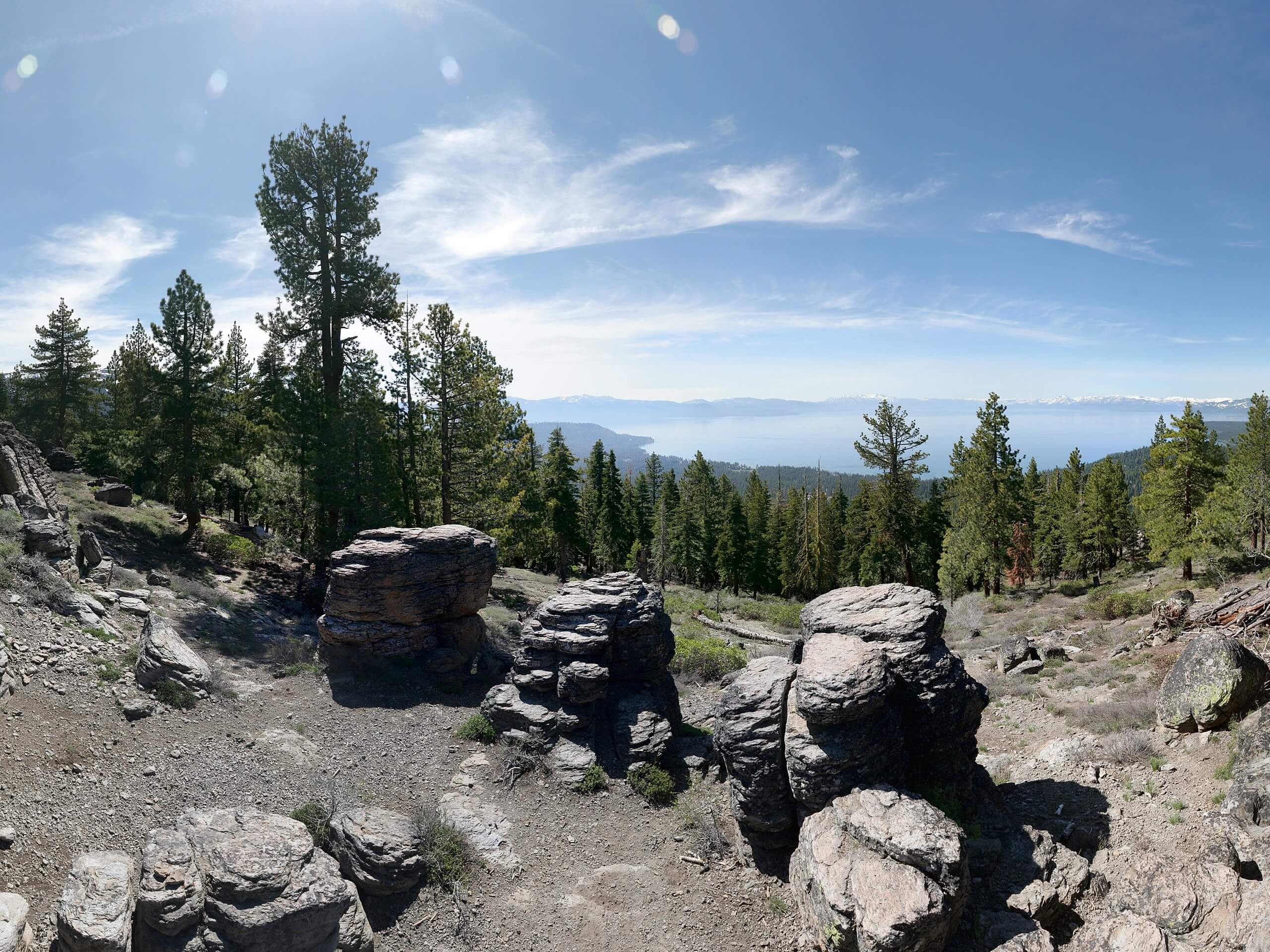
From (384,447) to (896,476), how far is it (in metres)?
27.3

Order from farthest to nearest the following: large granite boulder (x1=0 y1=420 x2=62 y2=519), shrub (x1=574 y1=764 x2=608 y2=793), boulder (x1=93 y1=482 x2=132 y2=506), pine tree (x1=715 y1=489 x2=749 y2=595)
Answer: pine tree (x1=715 y1=489 x2=749 y2=595) → boulder (x1=93 y1=482 x2=132 y2=506) → large granite boulder (x1=0 y1=420 x2=62 y2=519) → shrub (x1=574 y1=764 x2=608 y2=793)

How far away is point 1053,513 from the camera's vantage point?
188 feet

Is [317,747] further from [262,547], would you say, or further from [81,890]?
[262,547]

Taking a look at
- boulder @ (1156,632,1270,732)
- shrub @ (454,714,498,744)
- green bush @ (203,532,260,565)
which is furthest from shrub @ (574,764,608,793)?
green bush @ (203,532,260,565)

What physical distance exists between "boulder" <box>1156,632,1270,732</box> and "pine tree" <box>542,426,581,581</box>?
38.9 m

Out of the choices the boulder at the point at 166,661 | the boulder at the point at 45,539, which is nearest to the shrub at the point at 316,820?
the boulder at the point at 166,661

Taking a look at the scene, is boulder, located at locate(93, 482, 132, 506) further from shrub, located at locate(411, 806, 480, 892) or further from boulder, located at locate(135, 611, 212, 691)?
shrub, located at locate(411, 806, 480, 892)

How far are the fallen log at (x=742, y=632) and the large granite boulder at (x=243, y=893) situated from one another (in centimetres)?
2459

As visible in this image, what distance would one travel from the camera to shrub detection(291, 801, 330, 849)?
11.4m

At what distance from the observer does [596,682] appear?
15500 mm

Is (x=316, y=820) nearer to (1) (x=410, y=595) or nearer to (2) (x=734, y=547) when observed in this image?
(1) (x=410, y=595)

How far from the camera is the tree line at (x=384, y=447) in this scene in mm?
23688

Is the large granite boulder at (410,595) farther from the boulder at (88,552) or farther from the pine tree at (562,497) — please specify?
the pine tree at (562,497)

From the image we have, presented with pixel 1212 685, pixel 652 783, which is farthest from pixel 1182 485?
pixel 652 783
